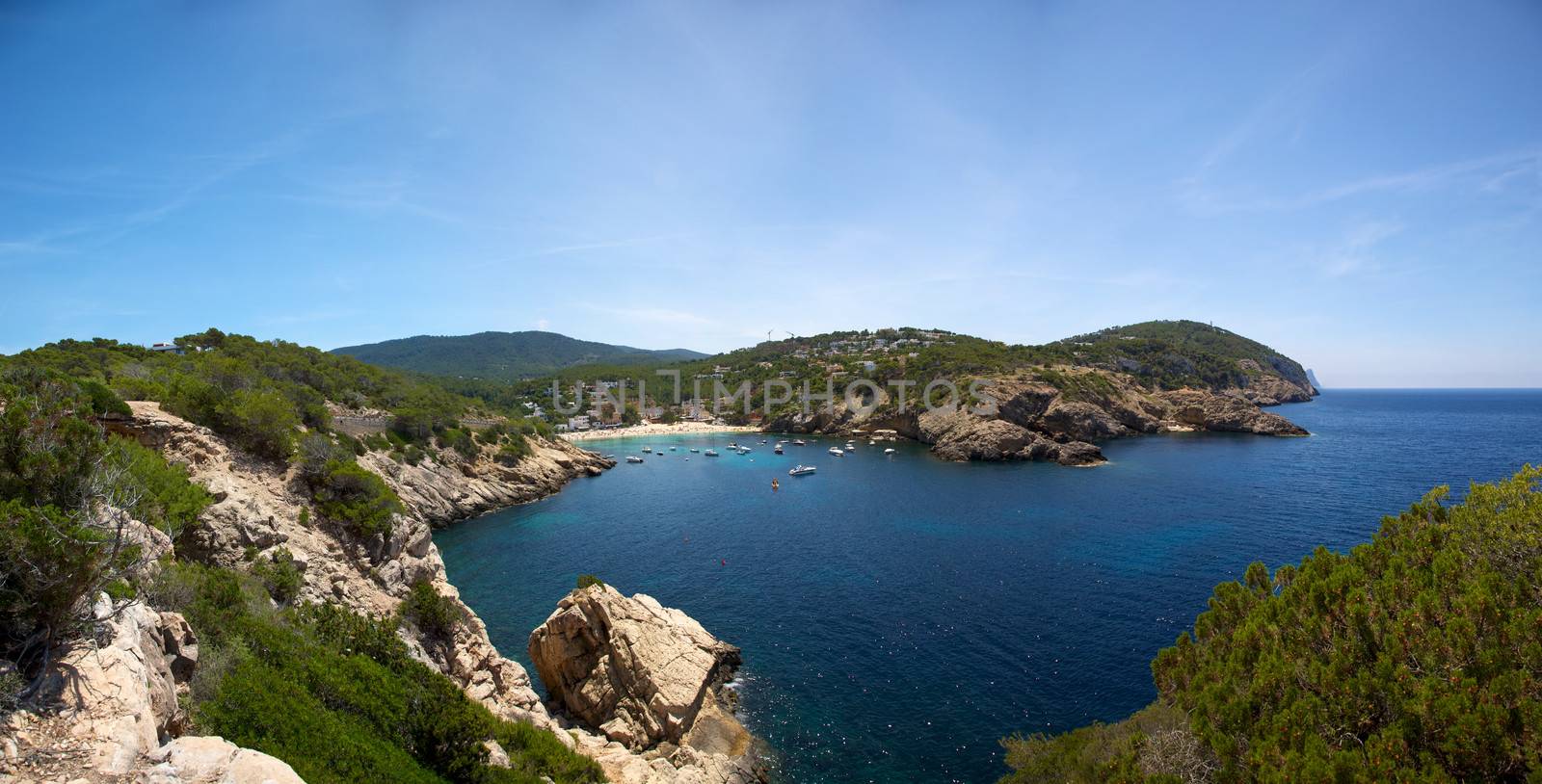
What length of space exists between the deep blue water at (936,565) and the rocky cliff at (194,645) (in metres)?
5.18


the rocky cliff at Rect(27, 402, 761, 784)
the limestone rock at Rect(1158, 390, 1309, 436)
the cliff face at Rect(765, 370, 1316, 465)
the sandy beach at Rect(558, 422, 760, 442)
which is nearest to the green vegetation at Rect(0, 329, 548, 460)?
the rocky cliff at Rect(27, 402, 761, 784)

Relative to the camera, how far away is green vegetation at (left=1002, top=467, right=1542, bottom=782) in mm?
8281

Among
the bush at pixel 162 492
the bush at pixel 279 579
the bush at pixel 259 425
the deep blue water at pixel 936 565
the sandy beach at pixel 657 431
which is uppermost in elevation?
the bush at pixel 259 425

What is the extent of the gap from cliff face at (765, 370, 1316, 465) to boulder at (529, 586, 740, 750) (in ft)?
194

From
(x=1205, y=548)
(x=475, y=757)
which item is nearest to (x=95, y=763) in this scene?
(x=475, y=757)

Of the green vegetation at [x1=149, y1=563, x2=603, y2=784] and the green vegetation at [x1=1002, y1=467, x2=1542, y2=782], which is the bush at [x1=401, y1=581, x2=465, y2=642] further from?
the green vegetation at [x1=1002, y1=467, x2=1542, y2=782]

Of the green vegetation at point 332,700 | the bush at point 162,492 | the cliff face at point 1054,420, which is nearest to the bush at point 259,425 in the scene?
the bush at point 162,492

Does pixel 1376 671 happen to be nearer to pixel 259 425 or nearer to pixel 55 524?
pixel 55 524

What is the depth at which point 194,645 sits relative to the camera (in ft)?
36.0

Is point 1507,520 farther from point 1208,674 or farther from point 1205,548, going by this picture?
point 1205,548

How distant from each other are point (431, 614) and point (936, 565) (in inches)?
1019

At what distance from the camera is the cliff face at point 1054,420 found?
75.2 m

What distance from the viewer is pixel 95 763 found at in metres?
6.65

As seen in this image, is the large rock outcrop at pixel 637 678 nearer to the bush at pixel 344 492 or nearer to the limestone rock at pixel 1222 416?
the bush at pixel 344 492
